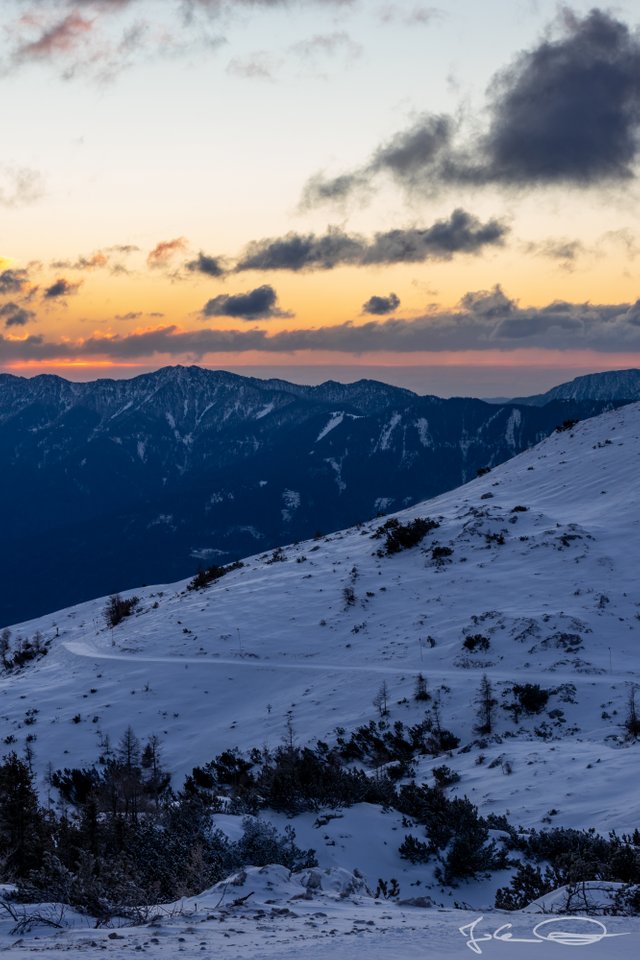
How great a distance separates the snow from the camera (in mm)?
8758

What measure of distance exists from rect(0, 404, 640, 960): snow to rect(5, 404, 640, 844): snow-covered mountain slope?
0.13 meters

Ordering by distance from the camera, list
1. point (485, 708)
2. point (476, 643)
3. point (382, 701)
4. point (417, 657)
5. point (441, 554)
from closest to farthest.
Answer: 1. point (485, 708)
2. point (382, 701)
3. point (476, 643)
4. point (417, 657)
5. point (441, 554)

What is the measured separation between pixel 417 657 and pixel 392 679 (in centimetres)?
258

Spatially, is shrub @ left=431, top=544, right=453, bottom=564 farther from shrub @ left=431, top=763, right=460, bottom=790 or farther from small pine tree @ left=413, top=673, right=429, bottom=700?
shrub @ left=431, top=763, right=460, bottom=790

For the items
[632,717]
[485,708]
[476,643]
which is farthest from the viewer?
[476,643]

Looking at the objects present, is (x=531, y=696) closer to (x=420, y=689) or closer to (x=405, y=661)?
(x=420, y=689)

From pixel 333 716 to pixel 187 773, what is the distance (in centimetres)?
713

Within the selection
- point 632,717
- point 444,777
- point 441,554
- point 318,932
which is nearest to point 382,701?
point 632,717

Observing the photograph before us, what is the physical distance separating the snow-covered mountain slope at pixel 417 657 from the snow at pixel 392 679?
13 cm

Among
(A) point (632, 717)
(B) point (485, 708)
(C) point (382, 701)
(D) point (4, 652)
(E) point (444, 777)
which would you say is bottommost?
(D) point (4, 652)

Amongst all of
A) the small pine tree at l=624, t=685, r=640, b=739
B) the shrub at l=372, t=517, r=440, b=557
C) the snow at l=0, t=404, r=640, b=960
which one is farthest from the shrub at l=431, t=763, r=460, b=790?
the shrub at l=372, t=517, r=440, b=557

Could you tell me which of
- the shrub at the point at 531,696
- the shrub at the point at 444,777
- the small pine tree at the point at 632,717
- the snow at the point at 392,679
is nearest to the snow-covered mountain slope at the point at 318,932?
the snow at the point at 392,679

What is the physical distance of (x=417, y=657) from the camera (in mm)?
37344

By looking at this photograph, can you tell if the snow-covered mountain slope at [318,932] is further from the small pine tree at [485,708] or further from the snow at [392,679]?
the small pine tree at [485,708]
